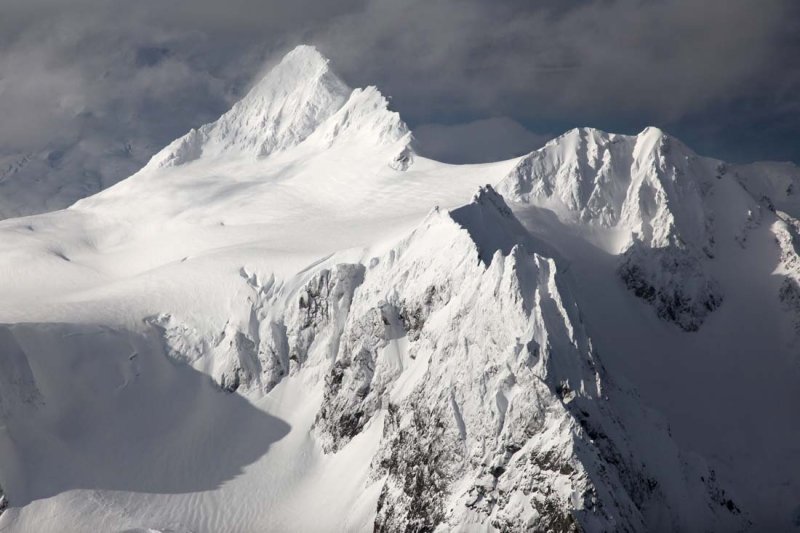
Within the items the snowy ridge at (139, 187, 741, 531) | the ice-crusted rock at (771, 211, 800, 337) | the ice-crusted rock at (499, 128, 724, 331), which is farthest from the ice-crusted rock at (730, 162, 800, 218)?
the snowy ridge at (139, 187, 741, 531)

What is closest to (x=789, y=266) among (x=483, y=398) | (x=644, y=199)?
(x=644, y=199)

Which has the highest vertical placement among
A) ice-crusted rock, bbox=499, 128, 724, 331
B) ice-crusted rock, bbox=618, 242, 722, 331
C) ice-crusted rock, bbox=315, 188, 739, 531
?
ice-crusted rock, bbox=499, 128, 724, 331

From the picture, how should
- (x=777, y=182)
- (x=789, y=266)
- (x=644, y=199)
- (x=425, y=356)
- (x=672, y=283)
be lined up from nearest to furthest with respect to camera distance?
1. (x=425, y=356)
2. (x=672, y=283)
3. (x=789, y=266)
4. (x=644, y=199)
5. (x=777, y=182)

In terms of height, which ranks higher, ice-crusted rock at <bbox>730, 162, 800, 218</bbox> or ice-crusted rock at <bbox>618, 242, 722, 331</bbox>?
ice-crusted rock at <bbox>730, 162, 800, 218</bbox>

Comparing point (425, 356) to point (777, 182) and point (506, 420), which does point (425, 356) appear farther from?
point (777, 182)

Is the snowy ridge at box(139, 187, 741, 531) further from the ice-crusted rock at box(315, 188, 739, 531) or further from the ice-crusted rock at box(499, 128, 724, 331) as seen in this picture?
the ice-crusted rock at box(499, 128, 724, 331)

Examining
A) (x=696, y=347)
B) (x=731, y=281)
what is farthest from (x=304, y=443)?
(x=731, y=281)

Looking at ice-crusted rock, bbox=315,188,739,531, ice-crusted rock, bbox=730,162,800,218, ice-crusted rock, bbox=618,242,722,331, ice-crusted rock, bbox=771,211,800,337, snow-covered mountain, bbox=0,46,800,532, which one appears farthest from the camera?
ice-crusted rock, bbox=730,162,800,218
